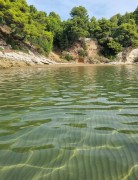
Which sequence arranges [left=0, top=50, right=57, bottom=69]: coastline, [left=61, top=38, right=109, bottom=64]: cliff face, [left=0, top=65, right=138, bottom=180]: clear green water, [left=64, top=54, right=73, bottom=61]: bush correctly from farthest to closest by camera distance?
[left=61, top=38, right=109, bottom=64]: cliff face → [left=64, top=54, right=73, bottom=61]: bush → [left=0, top=50, right=57, bottom=69]: coastline → [left=0, top=65, right=138, bottom=180]: clear green water

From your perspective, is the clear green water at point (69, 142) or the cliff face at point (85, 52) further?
the cliff face at point (85, 52)

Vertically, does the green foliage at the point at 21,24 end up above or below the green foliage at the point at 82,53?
above

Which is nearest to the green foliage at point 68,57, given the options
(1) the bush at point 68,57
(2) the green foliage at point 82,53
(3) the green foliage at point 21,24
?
(1) the bush at point 68,57

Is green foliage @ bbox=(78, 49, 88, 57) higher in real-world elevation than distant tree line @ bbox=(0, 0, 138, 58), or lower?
lower

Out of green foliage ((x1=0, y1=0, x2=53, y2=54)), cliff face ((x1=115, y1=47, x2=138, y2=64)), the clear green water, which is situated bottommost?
cliff face ((x1=115, y1=47, x2=138, y2=64))

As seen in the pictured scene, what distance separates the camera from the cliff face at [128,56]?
180 feet

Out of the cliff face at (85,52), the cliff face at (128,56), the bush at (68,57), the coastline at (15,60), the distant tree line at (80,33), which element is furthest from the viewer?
the cliff face at (128,56)

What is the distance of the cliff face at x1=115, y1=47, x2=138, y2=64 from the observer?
5475cm

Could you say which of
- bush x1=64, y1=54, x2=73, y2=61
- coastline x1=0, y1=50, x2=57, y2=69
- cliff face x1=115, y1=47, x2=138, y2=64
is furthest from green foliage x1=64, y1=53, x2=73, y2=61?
coastline x1=0, y1=50, x2=57, y2=69

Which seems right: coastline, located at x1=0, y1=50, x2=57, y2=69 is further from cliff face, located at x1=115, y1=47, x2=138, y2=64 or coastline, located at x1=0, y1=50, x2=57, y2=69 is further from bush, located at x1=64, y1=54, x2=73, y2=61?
cliff face, located at x1=115, y1=47, x2=138, y2=64

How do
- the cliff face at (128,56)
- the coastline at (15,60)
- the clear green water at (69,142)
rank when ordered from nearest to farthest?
the clear green water at (69,142) → the coastline at (15,60) → the cliff face at (128,56)

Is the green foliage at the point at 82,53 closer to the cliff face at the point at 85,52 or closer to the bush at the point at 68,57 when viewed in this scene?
the cliff face at the point at 85,52

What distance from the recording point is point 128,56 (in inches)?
2168

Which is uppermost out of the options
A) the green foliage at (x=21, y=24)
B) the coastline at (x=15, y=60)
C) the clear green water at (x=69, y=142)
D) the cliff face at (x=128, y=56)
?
the green foliage at (x=21, y=24)
